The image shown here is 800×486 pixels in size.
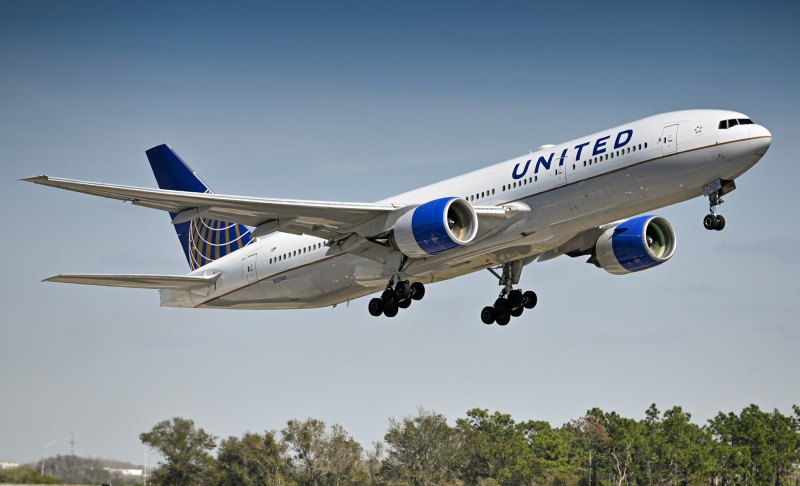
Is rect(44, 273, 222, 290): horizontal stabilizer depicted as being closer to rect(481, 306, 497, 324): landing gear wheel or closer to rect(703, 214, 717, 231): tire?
rect(481, 306, 497, 324): landing gear wheel

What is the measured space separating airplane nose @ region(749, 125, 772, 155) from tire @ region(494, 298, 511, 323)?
42.3 feet

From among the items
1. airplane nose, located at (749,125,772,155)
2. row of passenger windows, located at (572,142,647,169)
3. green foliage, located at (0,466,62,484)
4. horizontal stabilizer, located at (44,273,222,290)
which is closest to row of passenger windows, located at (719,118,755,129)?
airplane nose, located at (749,125,772,155)

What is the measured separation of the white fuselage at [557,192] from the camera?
30.5 m

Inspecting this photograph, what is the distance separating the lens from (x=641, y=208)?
32.1m

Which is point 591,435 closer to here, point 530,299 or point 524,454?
point 524,454

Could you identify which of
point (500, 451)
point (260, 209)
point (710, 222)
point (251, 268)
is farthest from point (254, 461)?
point (710, 222)

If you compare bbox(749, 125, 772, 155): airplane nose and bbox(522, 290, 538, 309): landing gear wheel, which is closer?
bbox(749, 125, 772, 155): airplane nose

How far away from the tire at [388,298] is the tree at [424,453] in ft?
161

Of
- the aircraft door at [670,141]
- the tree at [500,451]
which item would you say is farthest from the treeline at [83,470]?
the tree at [500,451]

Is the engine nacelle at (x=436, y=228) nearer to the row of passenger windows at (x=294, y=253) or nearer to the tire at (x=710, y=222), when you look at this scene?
the row of passenger windows at (x=294, y=253)

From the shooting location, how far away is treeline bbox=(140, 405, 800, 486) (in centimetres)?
7888

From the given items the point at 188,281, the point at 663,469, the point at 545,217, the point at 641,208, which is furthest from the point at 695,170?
the point at 663,469

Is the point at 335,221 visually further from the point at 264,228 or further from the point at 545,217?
the point at 545,217

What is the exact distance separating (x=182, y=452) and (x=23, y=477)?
28.3 meters
